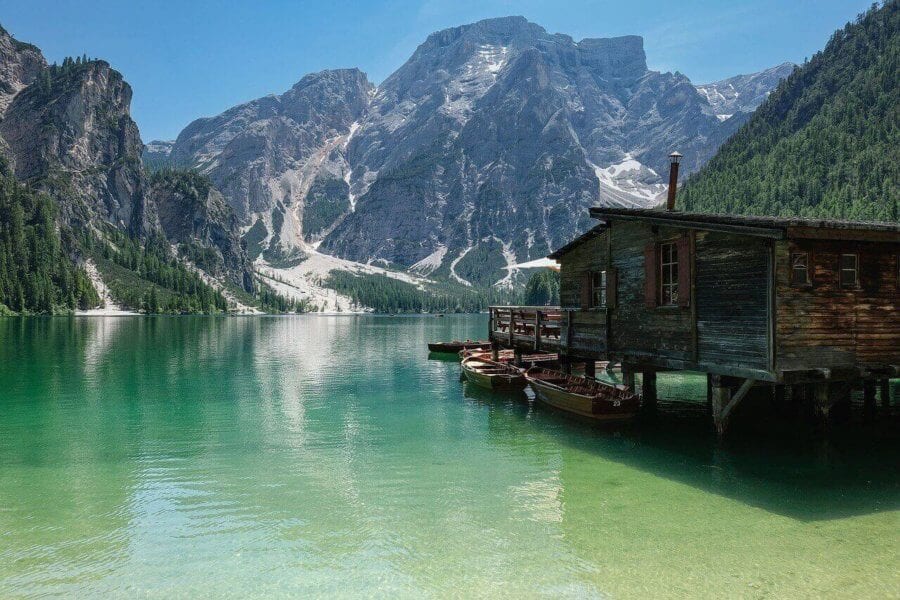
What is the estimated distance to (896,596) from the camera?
32.3 feet

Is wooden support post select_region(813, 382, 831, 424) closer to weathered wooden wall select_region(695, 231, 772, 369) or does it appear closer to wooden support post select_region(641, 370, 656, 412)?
weathered wooden wall select_region(695, 231, 772, 369)

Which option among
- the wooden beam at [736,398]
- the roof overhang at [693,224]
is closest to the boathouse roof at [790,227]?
the roof overhang at [693,224]

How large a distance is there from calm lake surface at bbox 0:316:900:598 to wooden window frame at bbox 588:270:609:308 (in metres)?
6.22

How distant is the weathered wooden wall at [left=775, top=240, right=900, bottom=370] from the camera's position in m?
18.0

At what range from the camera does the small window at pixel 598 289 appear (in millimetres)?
28312

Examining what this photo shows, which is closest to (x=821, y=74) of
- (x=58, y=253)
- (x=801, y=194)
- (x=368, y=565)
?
(x=801, y=194)

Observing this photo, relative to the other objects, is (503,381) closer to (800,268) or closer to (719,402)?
(719,402)

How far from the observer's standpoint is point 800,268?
18.3m

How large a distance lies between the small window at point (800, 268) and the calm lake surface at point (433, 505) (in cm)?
584

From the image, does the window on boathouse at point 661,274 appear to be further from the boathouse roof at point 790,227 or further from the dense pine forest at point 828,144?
the dense pine forest at point 828,144

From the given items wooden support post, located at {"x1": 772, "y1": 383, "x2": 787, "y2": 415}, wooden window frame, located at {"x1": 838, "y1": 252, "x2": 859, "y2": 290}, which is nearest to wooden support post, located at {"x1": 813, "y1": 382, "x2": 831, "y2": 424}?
wooden window frame, located at {"x1": 838, "y1": 252, "x2": 859, "y2": 290}

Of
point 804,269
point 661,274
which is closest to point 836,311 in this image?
point 804,269

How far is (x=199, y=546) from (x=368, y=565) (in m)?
3.78

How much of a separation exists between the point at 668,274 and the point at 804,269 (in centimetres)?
527
